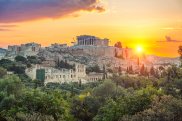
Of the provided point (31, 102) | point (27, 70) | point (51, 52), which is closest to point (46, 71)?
point (27, 70)

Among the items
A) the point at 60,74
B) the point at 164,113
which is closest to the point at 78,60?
the point at 60,74

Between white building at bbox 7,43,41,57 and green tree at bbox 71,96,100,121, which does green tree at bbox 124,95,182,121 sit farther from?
white building at bbox 7,43,41,57

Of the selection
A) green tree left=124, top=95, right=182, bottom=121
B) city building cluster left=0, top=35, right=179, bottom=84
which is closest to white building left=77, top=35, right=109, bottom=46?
city building cluster left=0, top=35, right=179, bottom=84

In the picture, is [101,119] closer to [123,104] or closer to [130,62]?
[123,104]

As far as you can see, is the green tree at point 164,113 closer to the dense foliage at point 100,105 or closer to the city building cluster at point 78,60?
the dense foliage at point 100,105

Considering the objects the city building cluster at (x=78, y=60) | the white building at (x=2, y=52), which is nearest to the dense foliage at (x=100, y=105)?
the city building cluster at (x=78, y=60)

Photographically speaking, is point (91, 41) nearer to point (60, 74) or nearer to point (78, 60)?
point (78, 60)
